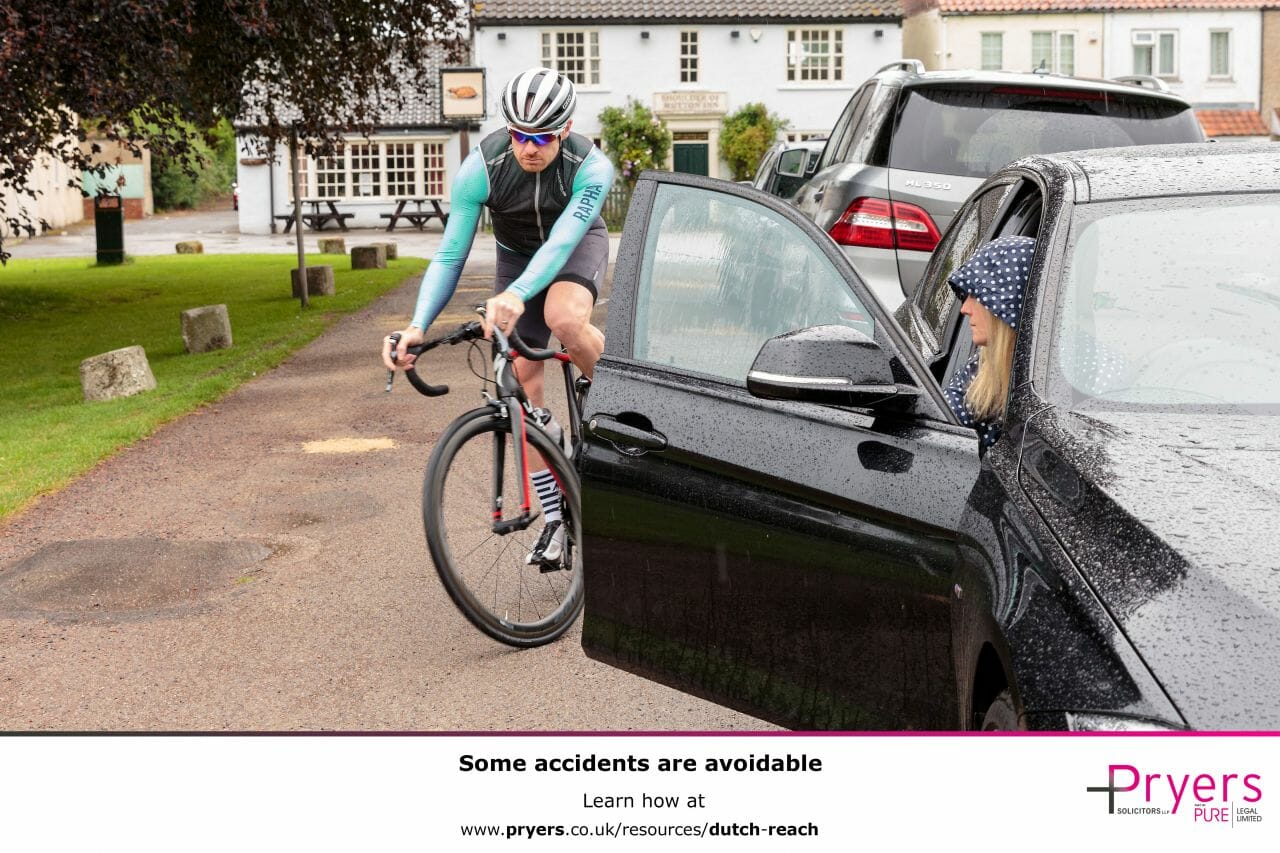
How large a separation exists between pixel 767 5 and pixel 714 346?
165 ft

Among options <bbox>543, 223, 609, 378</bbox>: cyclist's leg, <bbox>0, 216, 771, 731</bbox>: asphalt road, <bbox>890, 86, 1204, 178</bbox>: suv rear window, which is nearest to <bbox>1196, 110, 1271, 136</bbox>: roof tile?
<bbox>890, 86, 1204, 178</bbox>: suv rear window

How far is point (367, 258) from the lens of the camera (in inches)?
1150

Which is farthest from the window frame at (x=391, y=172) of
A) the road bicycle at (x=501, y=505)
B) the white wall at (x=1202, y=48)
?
the road bicycle at (x=501, y=505)

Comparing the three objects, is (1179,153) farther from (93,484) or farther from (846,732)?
(93,484)

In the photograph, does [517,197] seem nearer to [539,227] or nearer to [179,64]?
[539,227]

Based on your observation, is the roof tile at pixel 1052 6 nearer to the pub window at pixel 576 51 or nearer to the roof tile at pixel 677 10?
the roof tile at pixel 677 10

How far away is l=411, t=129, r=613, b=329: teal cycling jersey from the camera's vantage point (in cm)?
524

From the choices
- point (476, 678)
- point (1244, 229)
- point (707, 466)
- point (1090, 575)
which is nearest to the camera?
point (1090, 575)

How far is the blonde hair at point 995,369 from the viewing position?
336cm

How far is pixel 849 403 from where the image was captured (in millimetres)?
3088

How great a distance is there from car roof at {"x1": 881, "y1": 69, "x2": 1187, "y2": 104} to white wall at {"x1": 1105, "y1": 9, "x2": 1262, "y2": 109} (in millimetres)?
46976

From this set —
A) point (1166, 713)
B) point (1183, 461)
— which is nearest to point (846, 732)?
point (1183, 461)

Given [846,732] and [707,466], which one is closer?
[846,732]

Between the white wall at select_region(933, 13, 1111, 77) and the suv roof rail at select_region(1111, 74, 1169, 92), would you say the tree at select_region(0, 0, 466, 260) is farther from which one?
the white wall at select_region(933, 13, 1111, 77)
